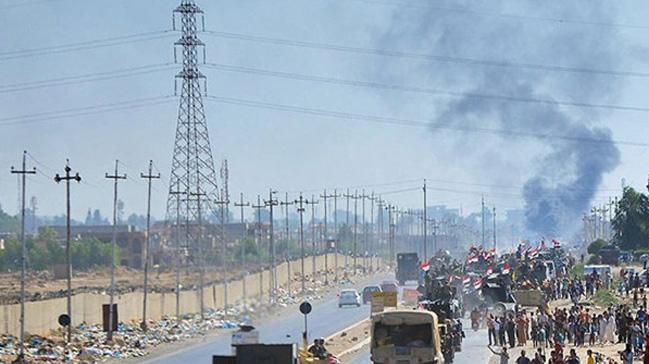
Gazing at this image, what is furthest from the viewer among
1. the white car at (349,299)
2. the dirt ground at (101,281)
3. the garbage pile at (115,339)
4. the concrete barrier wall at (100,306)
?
the dirt ground at (101,281)

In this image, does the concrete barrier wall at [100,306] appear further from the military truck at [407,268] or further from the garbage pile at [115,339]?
the military truck at [407,268]

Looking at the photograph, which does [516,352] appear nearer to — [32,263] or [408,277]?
[408,277]

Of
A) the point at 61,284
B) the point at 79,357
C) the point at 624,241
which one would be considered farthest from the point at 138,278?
the point at 79,357

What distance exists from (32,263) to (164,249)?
116 ft

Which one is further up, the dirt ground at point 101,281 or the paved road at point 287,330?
the dirt ground at point 101,281

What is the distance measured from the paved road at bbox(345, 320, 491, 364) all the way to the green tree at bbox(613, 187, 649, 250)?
228 ft

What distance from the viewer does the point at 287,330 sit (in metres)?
71.1

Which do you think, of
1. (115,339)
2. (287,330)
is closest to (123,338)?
(115,339)

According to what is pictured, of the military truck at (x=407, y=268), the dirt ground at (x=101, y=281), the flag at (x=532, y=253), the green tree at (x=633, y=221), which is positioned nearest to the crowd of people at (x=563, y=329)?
the flag at (x=532, y=253)

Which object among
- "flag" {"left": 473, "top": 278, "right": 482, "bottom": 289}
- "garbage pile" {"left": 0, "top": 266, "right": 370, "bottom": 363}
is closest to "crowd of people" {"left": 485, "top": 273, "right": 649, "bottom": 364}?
"flag" {"left": 473, "top": 278, "right": 482, "bottom": 289}

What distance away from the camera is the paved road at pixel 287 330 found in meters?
59.3

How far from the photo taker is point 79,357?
58.1m

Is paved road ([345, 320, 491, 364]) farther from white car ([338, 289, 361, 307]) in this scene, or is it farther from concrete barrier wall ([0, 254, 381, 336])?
white car ([338, 289, 361, 307])

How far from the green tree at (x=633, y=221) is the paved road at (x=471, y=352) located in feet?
228
